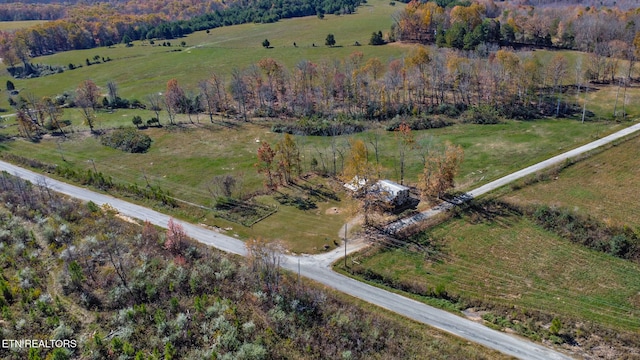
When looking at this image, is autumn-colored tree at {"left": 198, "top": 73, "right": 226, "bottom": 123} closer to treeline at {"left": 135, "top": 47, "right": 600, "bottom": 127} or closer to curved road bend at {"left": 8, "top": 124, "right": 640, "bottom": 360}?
treeline at {"left": 135, "top": 47, "right": 600, "bottom": 127}

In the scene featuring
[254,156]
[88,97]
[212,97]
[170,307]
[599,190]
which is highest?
[88,97]

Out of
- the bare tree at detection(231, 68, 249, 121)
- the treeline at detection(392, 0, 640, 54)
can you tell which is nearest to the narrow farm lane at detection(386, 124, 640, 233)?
the treeline at detection(392, 0, 640, 54)

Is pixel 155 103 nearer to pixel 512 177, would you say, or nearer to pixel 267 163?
pixel 267 163

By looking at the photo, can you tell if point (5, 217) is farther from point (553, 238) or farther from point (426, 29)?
point (426, 29)

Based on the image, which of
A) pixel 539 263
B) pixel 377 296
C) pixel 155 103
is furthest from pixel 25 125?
pixel 539 263

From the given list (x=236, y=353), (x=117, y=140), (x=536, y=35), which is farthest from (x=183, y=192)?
(x=536, y=35)

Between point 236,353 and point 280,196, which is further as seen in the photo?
point 280,196

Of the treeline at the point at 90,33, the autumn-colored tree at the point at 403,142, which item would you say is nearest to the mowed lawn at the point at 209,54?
the treeline at the point at 90,33
